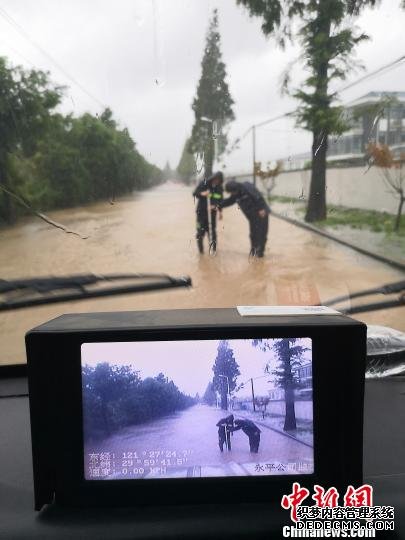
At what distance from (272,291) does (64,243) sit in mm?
858

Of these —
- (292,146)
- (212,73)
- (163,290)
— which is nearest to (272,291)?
(163,290)

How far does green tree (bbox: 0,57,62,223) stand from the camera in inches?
70.2

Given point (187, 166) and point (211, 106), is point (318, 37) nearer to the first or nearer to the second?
point (211, 106)

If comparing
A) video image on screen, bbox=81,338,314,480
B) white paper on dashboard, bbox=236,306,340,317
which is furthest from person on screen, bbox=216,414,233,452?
white paper on dashboard, bbox=236,306,340,317

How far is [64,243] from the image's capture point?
1906 mm

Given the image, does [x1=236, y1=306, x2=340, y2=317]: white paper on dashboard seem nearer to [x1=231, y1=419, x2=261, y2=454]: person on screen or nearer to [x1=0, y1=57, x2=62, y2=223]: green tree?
[x1=231, y1=419, x2=261, y2=454]: person on screen

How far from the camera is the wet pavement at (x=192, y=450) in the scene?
56.1 inches

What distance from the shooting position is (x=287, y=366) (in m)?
1.42

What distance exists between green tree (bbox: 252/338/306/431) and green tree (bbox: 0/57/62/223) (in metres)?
1.11

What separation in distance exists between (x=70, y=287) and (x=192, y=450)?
0.81 m

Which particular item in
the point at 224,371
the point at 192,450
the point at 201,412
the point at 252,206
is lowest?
the point at 192,450

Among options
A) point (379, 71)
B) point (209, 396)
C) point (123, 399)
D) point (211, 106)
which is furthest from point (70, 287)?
point (379, 71)

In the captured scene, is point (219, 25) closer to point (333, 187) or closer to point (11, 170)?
point (333, 187)

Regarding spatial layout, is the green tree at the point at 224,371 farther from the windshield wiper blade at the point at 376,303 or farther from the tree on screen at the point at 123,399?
the windshield wiper blade at the point at 376,303
